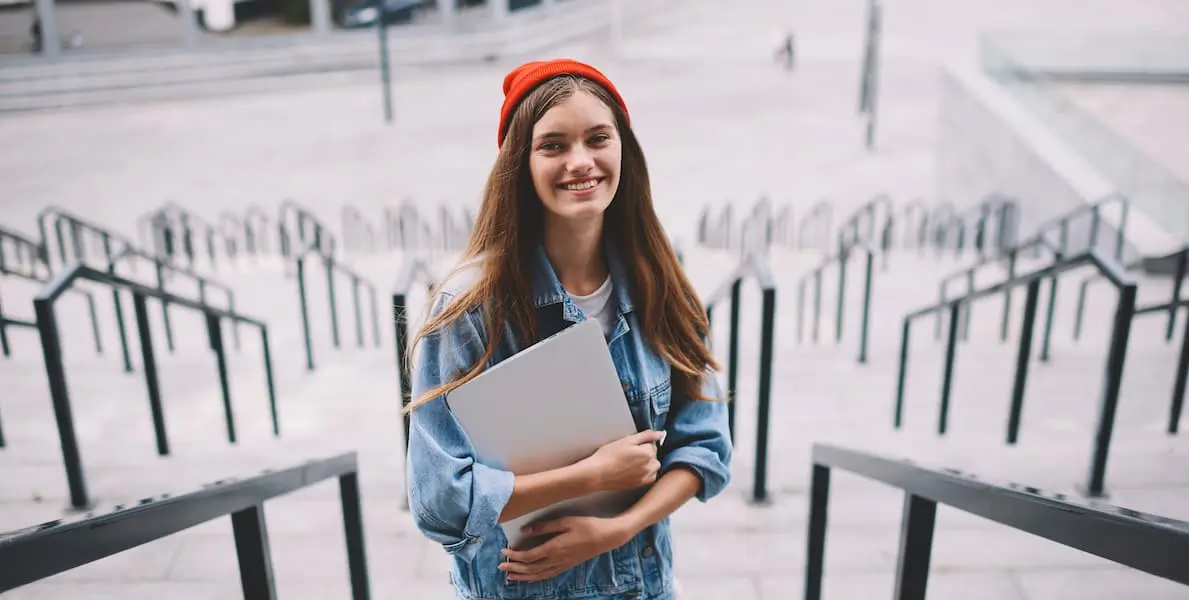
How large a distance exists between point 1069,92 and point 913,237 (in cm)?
429

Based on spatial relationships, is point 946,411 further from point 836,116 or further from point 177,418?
point 836,116

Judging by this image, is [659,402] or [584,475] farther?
[659,402]

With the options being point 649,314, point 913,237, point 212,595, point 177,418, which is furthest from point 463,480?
point 913,237

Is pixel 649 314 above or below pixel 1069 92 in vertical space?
above

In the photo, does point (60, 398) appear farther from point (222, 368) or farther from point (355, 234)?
point (355, 234)

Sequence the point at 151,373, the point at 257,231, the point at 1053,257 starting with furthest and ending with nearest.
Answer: the point at 257,231 < the point at 1053,257 < the point at 151,373

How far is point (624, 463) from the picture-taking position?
1793 millimetres

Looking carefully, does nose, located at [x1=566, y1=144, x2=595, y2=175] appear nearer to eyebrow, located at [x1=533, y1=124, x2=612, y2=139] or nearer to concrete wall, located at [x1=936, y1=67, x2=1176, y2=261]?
eyebrow, located at [x1=533, y1=124, x2=612, y2=139]

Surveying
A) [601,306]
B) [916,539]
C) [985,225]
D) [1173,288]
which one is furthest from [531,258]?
[985,225]

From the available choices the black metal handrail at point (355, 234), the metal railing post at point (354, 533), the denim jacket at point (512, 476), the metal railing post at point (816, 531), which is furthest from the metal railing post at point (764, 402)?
the black metal handrail at point (355, 234)

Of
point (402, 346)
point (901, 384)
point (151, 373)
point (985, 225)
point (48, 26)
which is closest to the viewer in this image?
point (402, 346)

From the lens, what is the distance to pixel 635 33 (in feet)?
77.4

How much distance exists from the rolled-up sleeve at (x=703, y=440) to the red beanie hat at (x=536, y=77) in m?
0.59

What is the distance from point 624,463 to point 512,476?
0.20 meters
